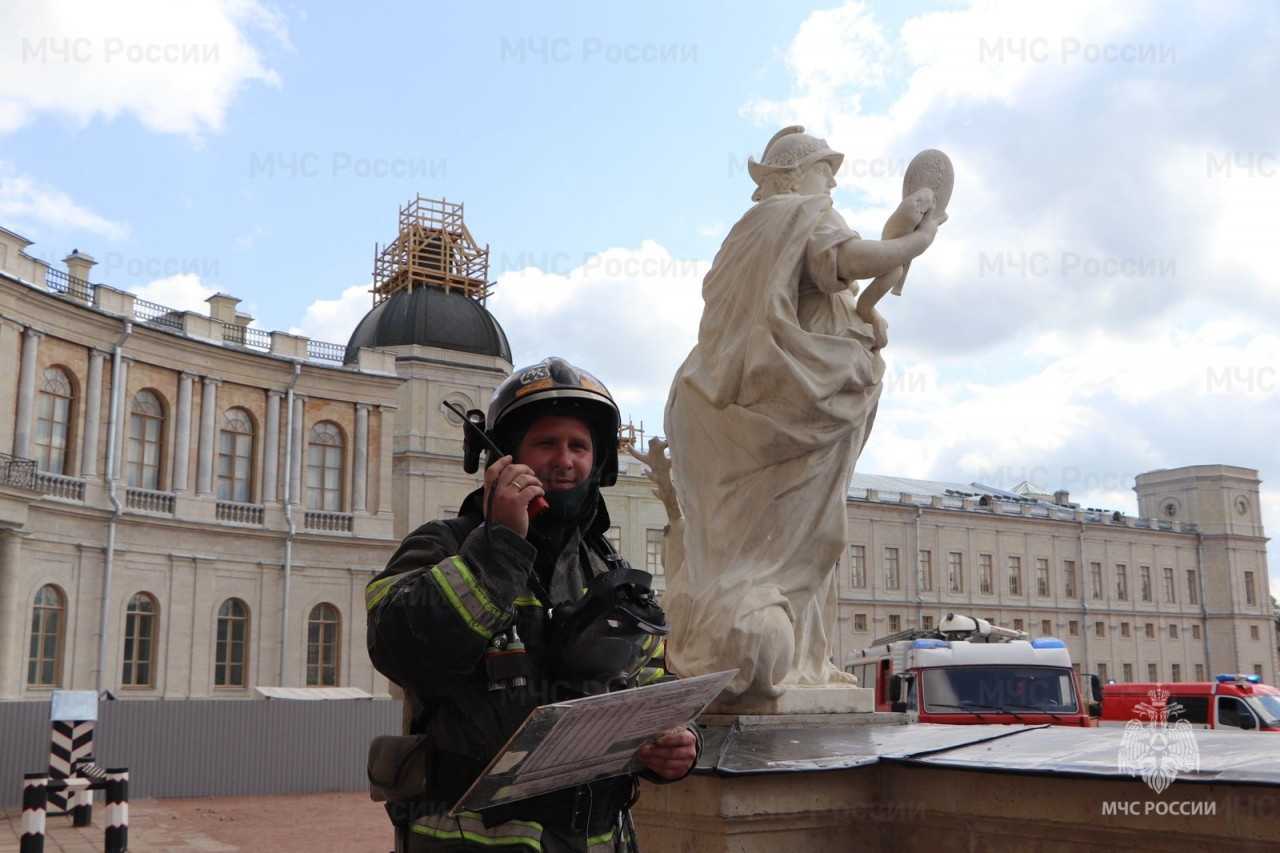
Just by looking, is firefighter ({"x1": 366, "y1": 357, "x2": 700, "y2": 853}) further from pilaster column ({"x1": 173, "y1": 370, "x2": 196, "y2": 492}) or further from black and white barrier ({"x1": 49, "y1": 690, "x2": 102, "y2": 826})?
pilaster column ({"x1": 173, "y1": 370, "x2": 196, "y2": 492})

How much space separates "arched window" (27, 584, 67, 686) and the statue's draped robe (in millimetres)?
29089

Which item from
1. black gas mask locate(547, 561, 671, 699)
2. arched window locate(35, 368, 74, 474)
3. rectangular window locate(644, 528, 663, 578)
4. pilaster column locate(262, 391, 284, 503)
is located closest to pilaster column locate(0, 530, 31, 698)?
arched window locate(35, 368, 74, 474)

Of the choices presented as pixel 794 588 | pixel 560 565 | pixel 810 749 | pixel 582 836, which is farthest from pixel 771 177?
pixel 582 836

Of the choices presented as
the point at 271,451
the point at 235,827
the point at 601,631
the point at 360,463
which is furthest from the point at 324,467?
the point at 601,631

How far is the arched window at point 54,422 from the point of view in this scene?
1224 inches

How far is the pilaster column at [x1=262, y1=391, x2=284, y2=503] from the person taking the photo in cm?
3656

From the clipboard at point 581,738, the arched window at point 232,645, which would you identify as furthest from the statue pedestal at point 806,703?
the arched window at point 232,645

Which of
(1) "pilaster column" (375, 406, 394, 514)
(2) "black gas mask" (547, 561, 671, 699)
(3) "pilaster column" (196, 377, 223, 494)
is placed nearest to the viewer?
(2) "black gas mask" (547, 561, 671, 699)

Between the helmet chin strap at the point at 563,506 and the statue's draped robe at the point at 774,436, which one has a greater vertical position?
the statue's draped robe at the point at 774,436

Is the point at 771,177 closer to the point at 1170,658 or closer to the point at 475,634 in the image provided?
the point at 475,634

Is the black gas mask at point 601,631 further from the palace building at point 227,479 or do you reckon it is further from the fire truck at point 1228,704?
the palace building at point 227,479

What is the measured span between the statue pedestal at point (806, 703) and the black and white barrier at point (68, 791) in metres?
8.18

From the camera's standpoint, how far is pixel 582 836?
89.8 inches

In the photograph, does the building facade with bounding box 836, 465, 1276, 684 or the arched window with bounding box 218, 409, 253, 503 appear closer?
the arched window with bounding box 218, 409, 253, 503
